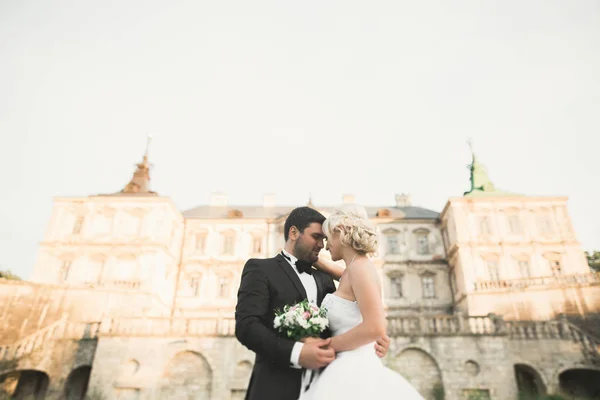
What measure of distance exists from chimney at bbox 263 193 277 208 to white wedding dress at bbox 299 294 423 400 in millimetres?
38125

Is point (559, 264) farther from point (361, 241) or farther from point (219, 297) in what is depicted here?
point (361, 241)

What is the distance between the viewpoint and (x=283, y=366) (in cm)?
333

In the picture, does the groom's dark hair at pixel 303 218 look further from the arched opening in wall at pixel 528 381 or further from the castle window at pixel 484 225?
the castle window at pixel 484 225

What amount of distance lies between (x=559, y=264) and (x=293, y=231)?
112ft

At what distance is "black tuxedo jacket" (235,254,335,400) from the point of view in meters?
3.09

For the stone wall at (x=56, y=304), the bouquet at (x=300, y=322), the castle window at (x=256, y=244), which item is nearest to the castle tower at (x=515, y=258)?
the castle window at (x=256, y=244)

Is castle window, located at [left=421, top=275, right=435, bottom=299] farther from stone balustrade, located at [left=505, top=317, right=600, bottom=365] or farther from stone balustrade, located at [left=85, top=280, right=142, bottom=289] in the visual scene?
stone balustrade, located at [left=85, top=280, right=142, bottom=289]

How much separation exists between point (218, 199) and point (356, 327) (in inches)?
1562

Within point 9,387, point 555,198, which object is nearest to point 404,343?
point 9,387

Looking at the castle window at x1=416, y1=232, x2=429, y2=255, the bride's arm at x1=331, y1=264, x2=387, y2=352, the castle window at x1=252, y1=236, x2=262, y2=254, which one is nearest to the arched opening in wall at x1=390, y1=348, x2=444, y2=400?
the bride's arm at x1=331, y1=264, x2=387, y2=352

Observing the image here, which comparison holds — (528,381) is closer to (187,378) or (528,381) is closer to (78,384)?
(187,378)

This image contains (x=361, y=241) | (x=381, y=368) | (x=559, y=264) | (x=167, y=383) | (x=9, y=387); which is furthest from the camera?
(x=559, y=264)

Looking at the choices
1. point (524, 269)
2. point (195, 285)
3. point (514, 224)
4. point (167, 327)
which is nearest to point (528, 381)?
point (524, 269)

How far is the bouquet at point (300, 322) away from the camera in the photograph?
3.13 meters
